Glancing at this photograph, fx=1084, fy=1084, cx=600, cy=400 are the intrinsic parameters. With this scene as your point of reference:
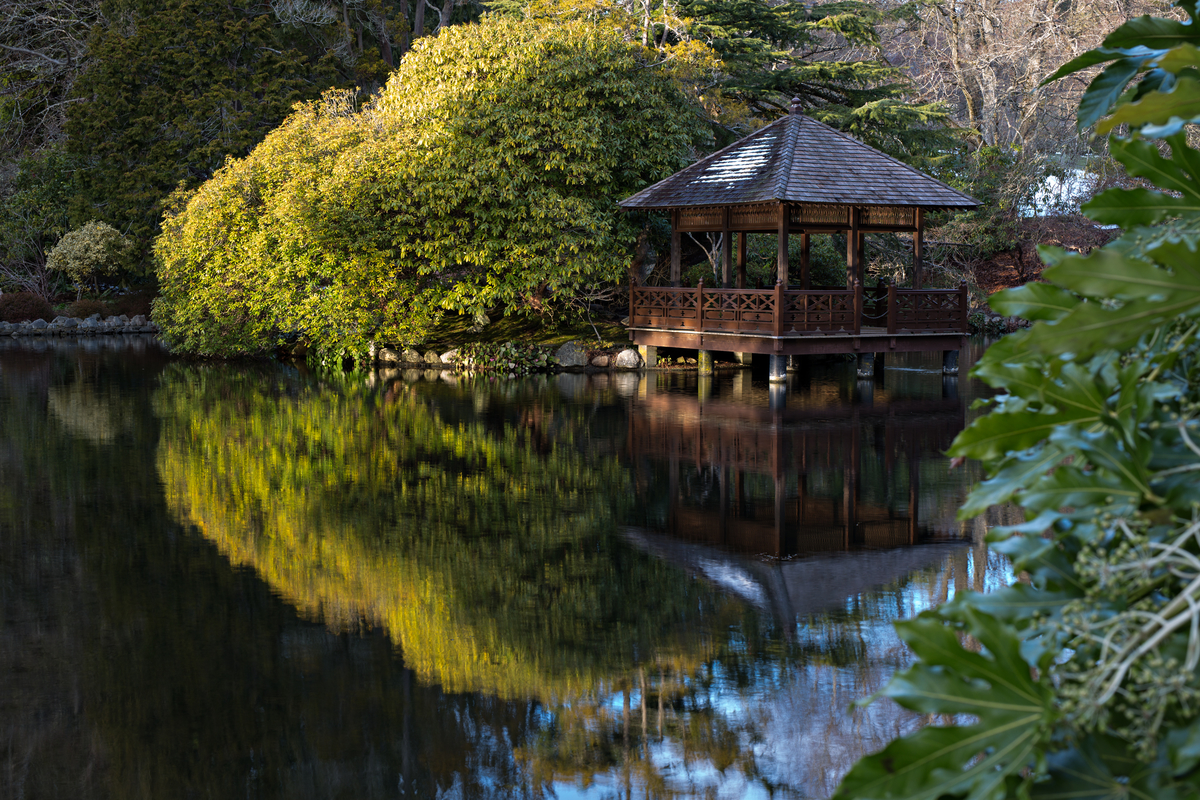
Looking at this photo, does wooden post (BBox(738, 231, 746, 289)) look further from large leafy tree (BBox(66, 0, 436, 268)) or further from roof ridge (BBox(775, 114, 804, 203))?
large leafy tree (BBox(66, 0, 436, 268))

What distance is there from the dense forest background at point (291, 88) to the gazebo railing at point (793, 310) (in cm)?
686

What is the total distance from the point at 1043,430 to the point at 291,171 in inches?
831

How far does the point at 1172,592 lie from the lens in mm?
1487

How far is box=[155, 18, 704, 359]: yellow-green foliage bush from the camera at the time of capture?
63.2 feet

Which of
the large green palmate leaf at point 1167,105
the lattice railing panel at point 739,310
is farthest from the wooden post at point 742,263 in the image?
the large green palmate leaf at point 1167,105

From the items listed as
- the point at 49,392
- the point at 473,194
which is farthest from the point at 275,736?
the point at 473,194

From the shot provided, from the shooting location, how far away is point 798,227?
1756 cm

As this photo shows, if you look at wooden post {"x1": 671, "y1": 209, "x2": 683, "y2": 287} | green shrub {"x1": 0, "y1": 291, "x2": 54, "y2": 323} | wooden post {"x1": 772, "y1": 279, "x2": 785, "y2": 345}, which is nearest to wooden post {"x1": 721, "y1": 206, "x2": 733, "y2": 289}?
wooden post {"x1": 671, "y1": 209, "x2": 683, "y2": 287}

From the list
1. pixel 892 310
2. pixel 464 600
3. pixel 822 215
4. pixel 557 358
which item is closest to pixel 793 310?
pixel 892 310

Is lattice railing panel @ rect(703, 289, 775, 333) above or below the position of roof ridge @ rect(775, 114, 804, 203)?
below

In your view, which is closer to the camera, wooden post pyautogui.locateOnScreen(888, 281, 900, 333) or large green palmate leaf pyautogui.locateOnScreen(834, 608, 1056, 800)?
large green palmate leaf pyautogui.locateOnScreen(834, 608, 1056, 800)

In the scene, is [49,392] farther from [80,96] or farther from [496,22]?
[80,96]

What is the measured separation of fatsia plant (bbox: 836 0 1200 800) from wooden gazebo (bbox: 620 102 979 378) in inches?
577

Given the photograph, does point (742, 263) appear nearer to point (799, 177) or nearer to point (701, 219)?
point (701, 219)
